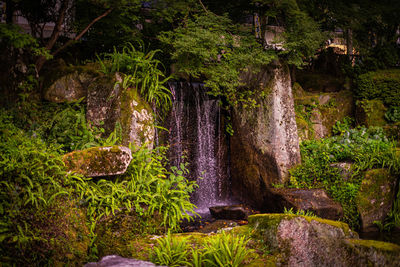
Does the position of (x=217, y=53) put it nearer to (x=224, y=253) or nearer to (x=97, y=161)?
(x=97, y=161)

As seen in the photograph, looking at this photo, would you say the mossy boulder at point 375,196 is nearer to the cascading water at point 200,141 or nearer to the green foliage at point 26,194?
the cascading water at point 200,141

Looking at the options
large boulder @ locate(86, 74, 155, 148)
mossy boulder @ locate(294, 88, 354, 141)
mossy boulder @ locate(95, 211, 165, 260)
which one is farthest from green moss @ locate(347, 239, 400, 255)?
mossy boulder @ locate(294, 88, 354, 141)

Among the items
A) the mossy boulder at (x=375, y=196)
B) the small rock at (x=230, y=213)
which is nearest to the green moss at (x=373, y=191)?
the mossy boulder at (x=375, y=196)

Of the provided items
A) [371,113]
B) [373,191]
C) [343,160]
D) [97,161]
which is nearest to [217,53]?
[97,161]

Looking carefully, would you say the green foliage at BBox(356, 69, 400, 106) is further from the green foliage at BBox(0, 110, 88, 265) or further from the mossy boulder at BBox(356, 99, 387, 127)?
the green foliage at BBox(0, 110, 88, 265)

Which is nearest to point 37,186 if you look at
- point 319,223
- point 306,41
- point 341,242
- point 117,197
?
point 117,197

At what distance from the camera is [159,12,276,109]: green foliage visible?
548 cm

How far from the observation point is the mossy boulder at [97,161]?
3900mm

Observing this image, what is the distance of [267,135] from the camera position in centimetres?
645

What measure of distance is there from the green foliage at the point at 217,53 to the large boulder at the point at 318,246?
327 centimetres

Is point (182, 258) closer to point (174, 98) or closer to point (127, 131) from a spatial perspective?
point (127, 131)

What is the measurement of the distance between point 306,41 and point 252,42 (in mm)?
1155

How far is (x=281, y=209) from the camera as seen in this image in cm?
573

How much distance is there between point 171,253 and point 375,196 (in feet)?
15.3
